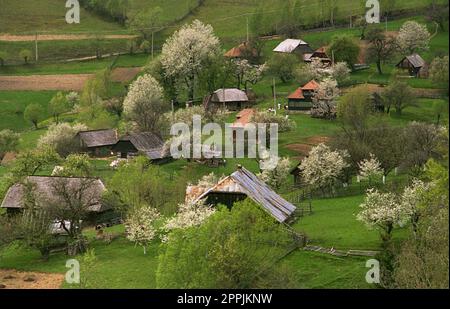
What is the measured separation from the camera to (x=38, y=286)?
4306 centimetres

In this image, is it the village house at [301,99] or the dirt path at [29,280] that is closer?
the dirt path at [29,280]

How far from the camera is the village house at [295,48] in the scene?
372ft

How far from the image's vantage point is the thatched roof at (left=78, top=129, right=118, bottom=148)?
79812mm

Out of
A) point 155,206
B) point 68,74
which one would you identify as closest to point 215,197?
point 155,206

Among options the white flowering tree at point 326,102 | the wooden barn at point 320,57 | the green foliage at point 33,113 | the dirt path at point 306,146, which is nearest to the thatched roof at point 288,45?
the wooden barn at point 320,57

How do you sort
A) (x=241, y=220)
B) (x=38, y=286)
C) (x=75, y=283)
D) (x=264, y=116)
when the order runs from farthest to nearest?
1. (x=264, y=116)
2. (x=38, y=286)
3. (x=75, y=283)
4. (x=241, y=220)

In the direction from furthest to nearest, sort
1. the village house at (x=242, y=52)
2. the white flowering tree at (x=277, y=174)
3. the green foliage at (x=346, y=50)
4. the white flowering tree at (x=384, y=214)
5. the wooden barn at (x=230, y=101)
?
1. the village house at (x=242, y=52)
2. the green foliage at (x=346, y=50)
3. the wooden barn at (x=230, y=101)
4. the white flowering tree at (x=277, y=174)
5. the white flowering tree at (x=384, y=214)

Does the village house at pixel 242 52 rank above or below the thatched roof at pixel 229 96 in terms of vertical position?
above

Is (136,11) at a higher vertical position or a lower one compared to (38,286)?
higher

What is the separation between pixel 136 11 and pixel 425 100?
72.1 metres

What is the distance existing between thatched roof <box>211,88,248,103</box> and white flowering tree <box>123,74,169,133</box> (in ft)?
20.3

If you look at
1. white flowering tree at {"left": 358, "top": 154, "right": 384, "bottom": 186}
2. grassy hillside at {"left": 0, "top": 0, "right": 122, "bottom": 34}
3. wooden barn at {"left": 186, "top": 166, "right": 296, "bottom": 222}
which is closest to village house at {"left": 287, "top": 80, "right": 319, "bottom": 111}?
white flowering tree at {"left": 358, "top": 154, "right": 384, "bottom": 186}

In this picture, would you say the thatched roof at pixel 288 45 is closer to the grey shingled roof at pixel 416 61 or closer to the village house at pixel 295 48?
the village house at pixel 295 48

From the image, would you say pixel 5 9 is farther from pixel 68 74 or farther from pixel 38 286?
pixel 38 286
